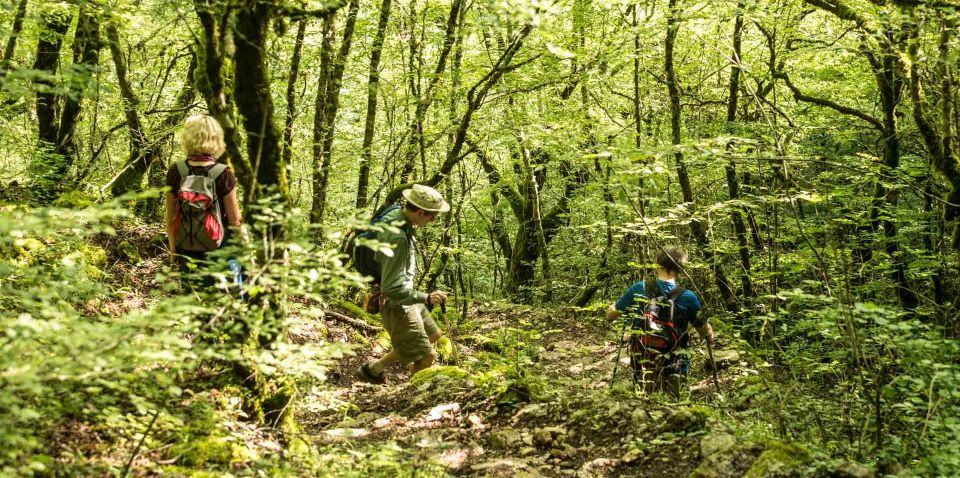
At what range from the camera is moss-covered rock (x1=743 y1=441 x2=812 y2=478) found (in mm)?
3770

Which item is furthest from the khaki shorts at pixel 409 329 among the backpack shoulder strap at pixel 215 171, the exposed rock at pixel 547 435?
the backpack shoulder strap at pixel 215 171

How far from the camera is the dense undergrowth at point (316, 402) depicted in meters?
2.84

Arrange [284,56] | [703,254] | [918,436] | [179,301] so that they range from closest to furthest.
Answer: [179,301] → [918,436] → [284,56] → [703,254]

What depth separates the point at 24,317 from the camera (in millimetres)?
2613

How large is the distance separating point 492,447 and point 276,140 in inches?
120

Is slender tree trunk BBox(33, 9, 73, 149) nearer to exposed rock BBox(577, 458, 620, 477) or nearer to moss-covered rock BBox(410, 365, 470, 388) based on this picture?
moss-covered rock BBox(410, 365, 470, 388)

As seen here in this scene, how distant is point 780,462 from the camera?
12.6 feet

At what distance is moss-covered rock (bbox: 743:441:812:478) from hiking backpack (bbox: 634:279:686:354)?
2.00 metres

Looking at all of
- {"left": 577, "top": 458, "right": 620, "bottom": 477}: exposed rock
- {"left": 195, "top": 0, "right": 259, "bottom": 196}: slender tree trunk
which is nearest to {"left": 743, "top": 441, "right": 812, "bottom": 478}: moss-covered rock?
{"left": 577, "top": 458, "right": 620, "bottom": 477}: exposed rock

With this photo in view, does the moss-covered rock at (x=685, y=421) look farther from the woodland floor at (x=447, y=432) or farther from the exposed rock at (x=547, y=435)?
the exposed rock at (x=547, y=435)

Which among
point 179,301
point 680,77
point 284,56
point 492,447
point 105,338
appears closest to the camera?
point 105,338

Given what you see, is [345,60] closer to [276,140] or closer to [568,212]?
[276,140]

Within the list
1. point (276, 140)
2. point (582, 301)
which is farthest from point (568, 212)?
point (276, 140)

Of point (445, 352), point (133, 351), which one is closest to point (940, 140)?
point (445, 352)
